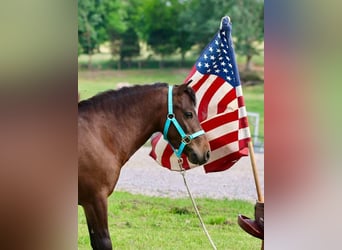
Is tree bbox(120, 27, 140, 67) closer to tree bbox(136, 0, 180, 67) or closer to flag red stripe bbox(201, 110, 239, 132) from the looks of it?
tree bbox(136, 0, 180, 67)

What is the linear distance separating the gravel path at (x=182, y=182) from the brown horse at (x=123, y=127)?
8.72 feet

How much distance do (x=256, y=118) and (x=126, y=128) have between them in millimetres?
4859

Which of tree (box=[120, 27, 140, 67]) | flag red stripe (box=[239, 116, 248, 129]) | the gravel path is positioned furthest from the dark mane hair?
tree (box=[120, 27, 140, 67])

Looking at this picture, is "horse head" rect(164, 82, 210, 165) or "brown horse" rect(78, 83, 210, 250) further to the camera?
"horse head" rect(164, 82, 210, 165)

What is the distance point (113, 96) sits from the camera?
276 cm

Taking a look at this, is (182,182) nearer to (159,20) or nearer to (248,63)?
(248,63)

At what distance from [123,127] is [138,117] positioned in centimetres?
9

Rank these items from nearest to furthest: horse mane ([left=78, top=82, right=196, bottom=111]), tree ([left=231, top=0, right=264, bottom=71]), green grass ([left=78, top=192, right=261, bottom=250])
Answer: horse mane ([left=78, top=82, right=196, bottom=111]), green grass ([left=78, top=192, right=261, bottom=250]), tree ([left=231, top=0, right=264, bottom=71])

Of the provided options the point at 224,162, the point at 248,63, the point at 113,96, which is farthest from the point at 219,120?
the point at 248,63

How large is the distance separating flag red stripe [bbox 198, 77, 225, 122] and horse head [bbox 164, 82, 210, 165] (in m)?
0.21

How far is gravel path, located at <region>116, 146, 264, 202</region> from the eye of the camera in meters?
5.51

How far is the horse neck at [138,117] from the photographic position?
2.75m
